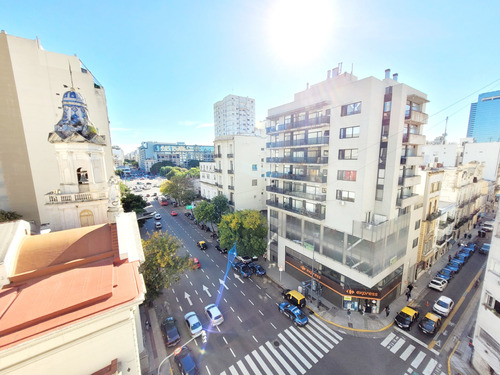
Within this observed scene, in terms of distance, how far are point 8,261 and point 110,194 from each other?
8.34m

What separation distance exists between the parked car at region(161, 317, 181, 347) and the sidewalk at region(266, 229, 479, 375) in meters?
13.6

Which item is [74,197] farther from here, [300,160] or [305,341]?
[305,341]

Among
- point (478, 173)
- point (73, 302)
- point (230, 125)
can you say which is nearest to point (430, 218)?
point (478, 173)

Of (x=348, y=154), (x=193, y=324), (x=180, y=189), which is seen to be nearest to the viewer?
(x=193, y=324)

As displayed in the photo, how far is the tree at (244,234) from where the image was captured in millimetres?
28297

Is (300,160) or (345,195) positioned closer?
(345,195)

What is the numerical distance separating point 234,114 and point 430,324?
119703 millimetres

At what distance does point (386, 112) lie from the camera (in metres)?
20.1

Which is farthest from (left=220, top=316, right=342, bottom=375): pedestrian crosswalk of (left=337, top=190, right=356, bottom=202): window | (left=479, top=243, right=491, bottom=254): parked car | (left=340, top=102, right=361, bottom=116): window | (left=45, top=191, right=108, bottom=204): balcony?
(left=479, top=243, right=491, bottom=254): parked car

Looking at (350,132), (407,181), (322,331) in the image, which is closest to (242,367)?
(322,331)

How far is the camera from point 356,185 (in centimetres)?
2062

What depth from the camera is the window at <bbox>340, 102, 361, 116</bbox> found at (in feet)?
65.7

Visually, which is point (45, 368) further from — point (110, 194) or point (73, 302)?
point (110, 194)

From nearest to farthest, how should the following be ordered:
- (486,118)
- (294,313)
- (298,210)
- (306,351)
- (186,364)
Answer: (186,364), (306,351), (294,313), (298,210), (486,118)
